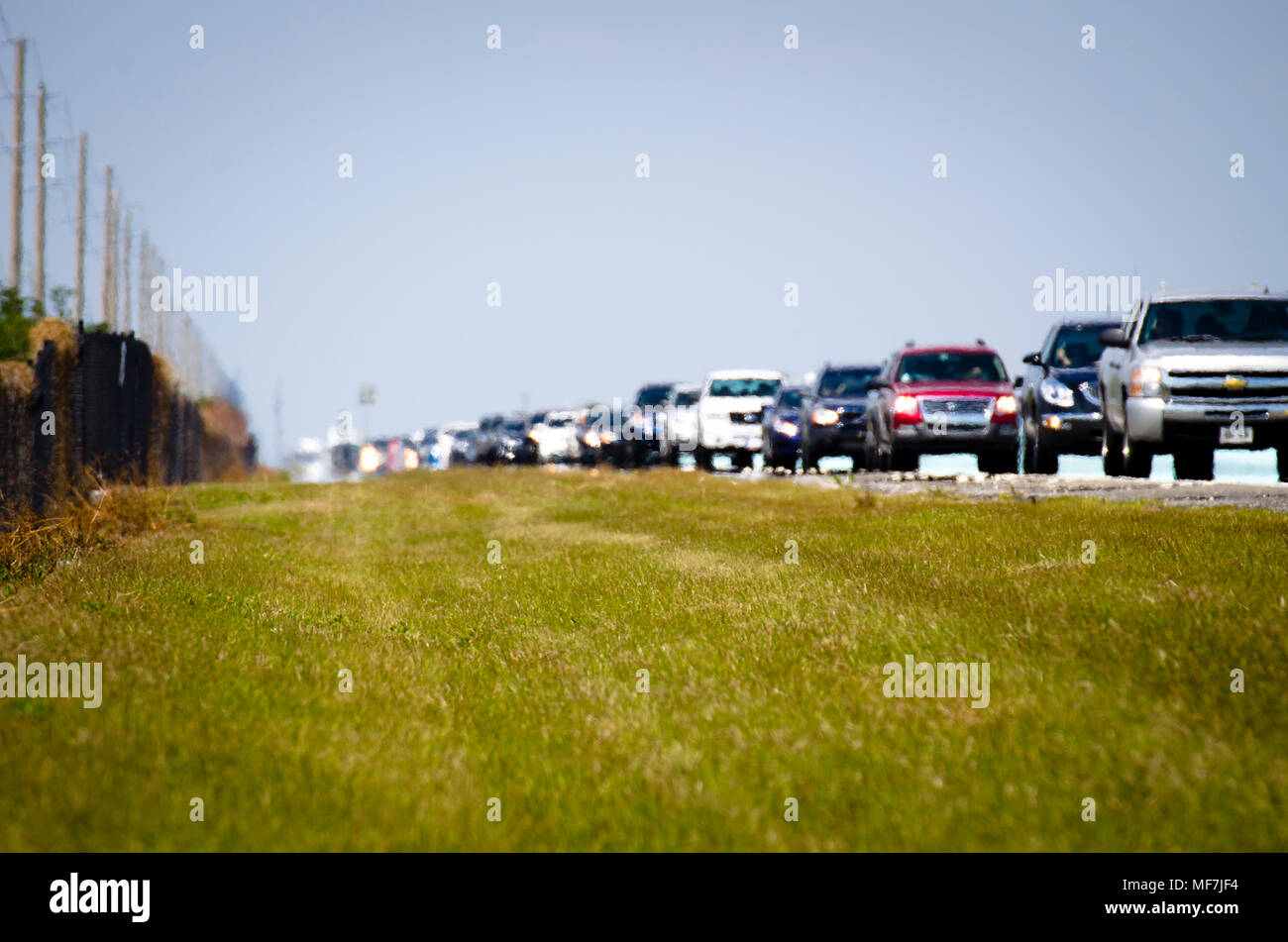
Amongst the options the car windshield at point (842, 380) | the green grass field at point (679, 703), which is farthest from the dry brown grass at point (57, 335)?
the car windshield at point (842, 380)

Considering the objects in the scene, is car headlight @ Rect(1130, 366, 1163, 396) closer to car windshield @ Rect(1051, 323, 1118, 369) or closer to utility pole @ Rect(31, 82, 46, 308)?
car windshield @ Rect(1051, 323, 1118, 369)

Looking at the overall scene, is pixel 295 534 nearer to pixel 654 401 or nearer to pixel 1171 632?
pixel 1171 632

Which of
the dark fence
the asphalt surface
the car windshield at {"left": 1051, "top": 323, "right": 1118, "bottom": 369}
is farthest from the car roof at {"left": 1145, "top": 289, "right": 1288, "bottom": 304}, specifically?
the dark fence

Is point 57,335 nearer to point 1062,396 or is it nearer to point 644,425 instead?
point 1062,396

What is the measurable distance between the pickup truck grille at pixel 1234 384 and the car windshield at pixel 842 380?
11.1m

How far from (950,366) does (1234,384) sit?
697cm

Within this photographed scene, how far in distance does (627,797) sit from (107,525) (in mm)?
11767

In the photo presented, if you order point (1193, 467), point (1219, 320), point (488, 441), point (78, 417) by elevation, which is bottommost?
point (1193, 467)

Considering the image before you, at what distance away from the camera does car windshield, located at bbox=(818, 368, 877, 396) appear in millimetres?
27266

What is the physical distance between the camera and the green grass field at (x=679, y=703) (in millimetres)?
5191

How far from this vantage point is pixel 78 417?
17.5 meters

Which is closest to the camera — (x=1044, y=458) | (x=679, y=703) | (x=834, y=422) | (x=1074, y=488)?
(x=679, y=703)

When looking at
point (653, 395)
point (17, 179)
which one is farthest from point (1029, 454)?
point (17, 179)

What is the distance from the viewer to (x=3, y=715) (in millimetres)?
6457
